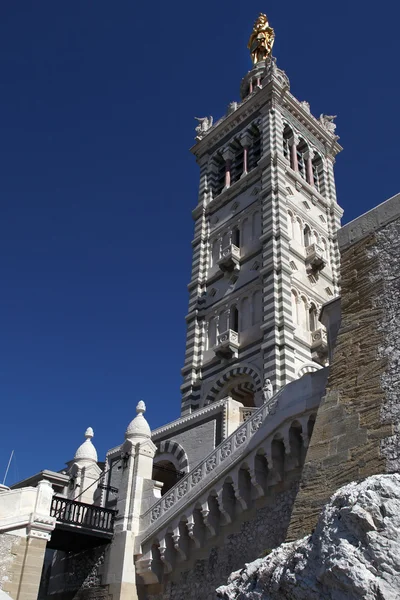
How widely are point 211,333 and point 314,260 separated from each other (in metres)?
6.34

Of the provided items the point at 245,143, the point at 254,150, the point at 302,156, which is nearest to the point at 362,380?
the point at 254,150

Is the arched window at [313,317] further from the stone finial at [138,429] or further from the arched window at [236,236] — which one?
the stone finial at [138,429]

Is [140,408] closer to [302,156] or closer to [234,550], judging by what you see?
[234,550]

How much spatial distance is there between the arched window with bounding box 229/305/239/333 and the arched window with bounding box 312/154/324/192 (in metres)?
11.1

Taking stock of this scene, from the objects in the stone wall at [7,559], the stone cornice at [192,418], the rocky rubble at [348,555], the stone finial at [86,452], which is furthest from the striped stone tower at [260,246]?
the rocky rubble at [348,555]

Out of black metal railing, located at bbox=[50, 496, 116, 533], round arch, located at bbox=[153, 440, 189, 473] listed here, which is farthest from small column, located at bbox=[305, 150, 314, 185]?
black metal railing, located at bbox=[50, 496, 116, 533]

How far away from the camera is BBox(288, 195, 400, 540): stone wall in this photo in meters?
9.38

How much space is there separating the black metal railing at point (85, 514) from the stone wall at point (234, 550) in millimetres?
2586

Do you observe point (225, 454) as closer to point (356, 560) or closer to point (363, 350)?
point (363, 350)

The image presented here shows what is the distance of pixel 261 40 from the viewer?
43.4 metres

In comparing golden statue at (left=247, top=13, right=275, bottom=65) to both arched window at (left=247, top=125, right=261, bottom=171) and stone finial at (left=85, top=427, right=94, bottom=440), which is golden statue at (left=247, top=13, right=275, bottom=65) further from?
stone finial at (left=85, top=427, right=94, bottom=440)

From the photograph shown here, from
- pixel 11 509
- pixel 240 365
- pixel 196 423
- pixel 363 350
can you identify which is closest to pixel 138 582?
pixel 11 509

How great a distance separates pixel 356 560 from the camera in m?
7.42

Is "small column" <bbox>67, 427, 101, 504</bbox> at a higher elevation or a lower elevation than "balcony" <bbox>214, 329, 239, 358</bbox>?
lower
